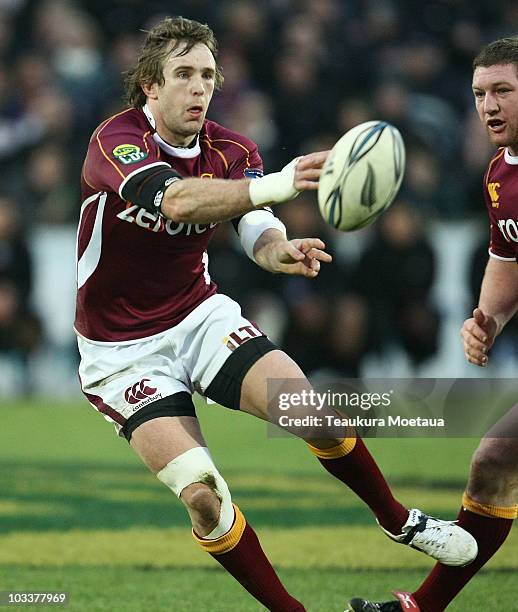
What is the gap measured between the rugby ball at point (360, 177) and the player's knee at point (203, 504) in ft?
3.94

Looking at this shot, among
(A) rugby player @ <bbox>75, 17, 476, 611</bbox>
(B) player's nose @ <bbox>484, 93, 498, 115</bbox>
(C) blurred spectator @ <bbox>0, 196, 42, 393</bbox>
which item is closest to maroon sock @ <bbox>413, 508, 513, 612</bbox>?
(A) rugby player @ <bbox>75, 17, 476, 611</bbox>

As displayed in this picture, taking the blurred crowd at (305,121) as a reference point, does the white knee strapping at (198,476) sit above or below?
above

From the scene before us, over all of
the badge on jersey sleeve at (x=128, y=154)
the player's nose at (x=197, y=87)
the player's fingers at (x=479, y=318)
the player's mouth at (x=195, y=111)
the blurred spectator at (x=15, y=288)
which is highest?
the player's nose at (x=197, y=87)

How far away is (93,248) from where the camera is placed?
5281mm

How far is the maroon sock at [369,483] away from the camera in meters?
5.21

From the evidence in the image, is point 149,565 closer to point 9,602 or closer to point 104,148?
point 9,602

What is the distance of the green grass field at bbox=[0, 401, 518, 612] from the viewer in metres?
5.91

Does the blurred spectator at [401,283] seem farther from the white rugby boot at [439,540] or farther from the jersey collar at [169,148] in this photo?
the white rugby boot at [439,540]

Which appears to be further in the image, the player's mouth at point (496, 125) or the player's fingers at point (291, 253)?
the player's mouth at point (496, 125)

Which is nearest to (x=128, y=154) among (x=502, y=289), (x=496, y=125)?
(x=496, y=125)

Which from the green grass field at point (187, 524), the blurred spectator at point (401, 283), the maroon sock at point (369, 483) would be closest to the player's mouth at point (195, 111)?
the maroon sock at point (369, 483)

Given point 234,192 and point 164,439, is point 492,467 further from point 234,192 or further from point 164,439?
point 234,192

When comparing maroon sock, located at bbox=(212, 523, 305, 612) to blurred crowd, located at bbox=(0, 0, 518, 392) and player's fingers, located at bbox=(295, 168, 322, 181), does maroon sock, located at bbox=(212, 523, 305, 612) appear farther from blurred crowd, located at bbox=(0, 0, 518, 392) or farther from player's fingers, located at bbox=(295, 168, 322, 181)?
blurred crowd, located at bbox=(0, 0, 518, 392)

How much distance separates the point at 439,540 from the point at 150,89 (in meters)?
2.32
